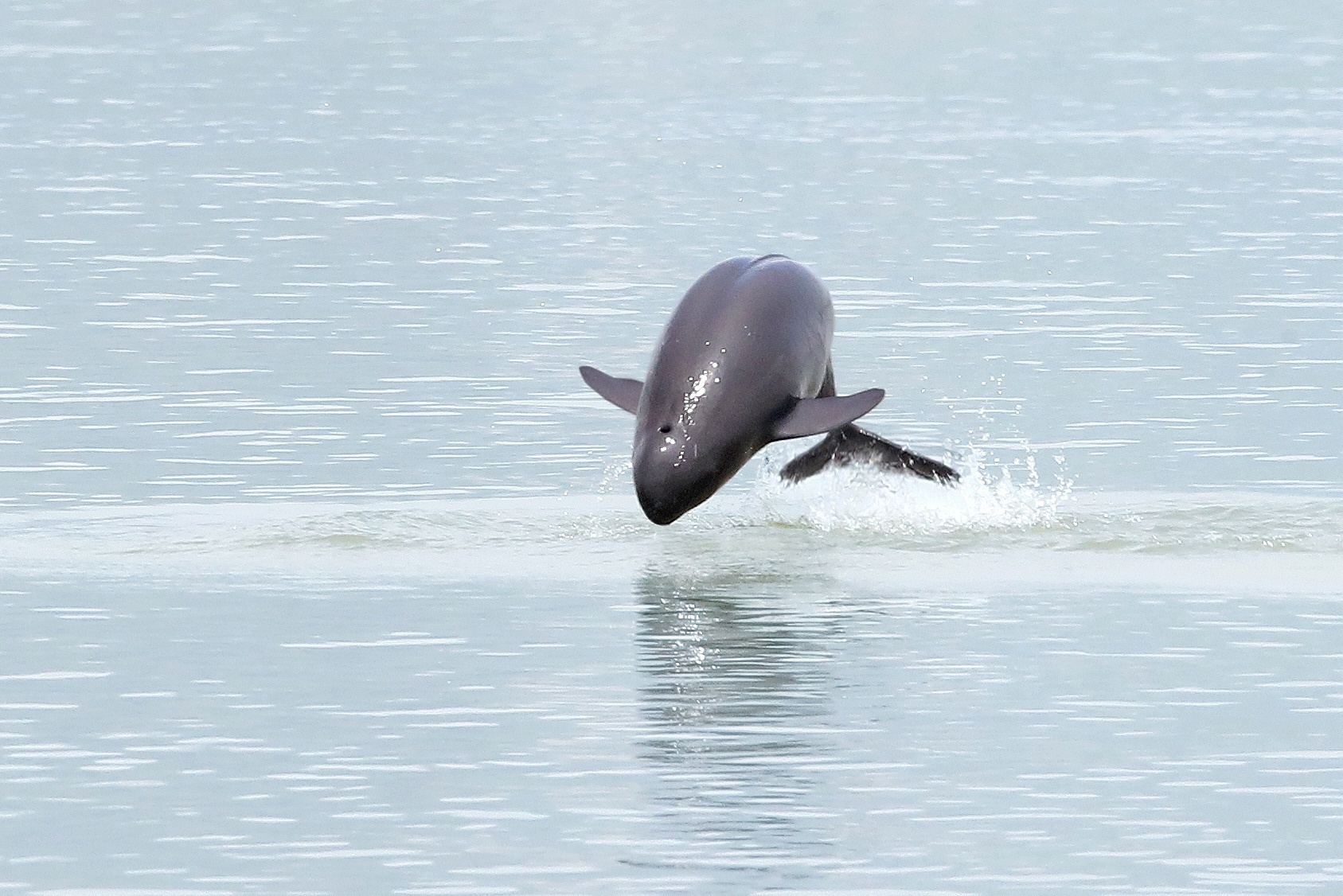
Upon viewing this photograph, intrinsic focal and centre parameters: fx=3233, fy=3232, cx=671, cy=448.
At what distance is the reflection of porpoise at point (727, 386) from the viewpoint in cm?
2056

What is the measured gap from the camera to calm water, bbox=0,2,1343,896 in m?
14.1

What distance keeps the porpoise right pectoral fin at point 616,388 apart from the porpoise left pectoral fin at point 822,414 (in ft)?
3.70

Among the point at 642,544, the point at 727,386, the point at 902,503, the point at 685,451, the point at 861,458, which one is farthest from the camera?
the point at 861,458

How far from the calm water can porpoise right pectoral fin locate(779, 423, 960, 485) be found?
0.43ft

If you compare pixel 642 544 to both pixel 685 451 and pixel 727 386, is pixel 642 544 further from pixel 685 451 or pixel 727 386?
pixel 727 386

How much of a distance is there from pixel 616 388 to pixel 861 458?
6.15ft

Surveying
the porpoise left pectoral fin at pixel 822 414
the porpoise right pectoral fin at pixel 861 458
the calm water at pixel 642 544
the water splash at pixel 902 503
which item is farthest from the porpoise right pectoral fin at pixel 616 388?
the porpoise right pectoral fin at pixel 861 458

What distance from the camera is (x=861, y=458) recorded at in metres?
22.4

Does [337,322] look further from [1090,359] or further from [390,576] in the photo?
[390,576]

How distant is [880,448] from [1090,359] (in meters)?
8.22

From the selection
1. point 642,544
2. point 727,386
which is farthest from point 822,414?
point 642,544

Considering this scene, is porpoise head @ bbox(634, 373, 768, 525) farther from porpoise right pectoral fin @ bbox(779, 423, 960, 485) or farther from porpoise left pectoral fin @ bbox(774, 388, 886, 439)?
porpoise right pectoral fin @ bbox(779, 423, 960, 485)

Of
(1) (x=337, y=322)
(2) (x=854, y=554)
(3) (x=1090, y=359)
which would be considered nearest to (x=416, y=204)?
(1) (x=337, y=322)

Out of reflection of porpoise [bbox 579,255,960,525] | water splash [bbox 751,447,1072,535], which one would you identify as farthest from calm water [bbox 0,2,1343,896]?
reflection of porpoise [bbox 579,255,960,525]
